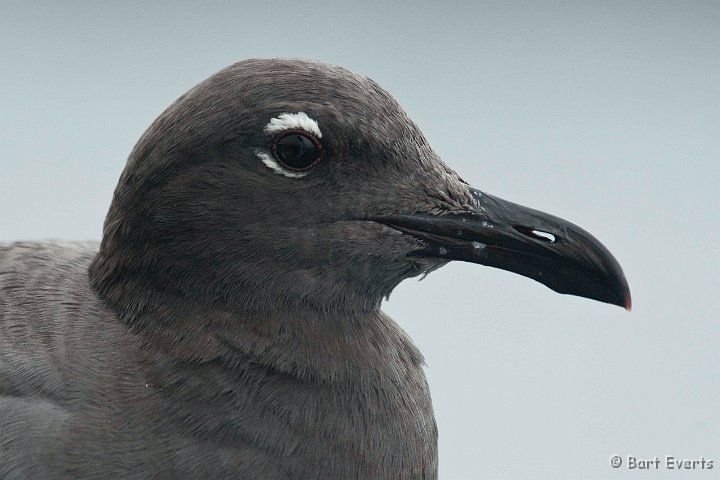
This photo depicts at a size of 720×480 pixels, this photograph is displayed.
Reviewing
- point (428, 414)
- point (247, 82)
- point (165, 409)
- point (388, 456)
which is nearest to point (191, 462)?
point (165, 409)

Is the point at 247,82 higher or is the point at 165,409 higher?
the point at 247,82

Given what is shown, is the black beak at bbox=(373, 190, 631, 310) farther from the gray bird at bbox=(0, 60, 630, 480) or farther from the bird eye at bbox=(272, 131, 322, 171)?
the bird eye at bbox=(272, 131, 322, 171)

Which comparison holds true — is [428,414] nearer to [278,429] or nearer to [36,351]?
[278,429]

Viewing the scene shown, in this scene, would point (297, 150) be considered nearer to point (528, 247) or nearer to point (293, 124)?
point (293, 124)

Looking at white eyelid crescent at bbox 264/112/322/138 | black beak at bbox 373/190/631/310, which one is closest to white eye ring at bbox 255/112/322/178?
white eyelid crescent at bbox 264/112/322/138

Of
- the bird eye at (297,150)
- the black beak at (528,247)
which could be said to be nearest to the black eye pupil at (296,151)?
the bird eye at (297,150)

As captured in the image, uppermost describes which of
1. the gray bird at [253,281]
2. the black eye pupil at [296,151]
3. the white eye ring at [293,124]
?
the white eye ring at [293,124]

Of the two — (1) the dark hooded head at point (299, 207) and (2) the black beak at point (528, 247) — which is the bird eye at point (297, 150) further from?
(2) the black beak at point (528, 247)
